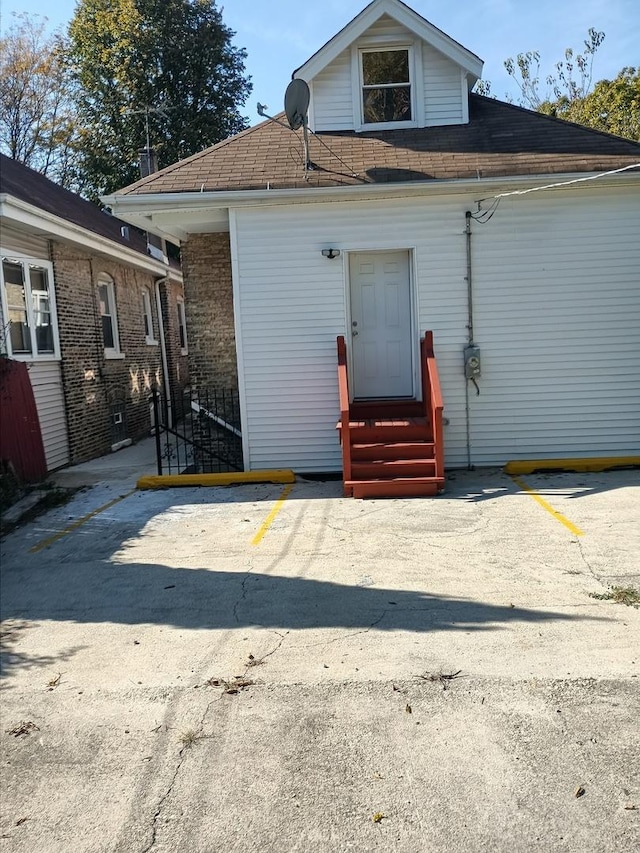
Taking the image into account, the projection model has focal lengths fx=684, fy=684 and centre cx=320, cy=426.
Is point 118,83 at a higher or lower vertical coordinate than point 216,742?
higher

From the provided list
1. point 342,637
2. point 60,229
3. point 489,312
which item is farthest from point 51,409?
point 342,637

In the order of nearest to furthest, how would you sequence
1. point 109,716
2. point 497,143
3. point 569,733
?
point 569,733, point 109,716, point 497,143

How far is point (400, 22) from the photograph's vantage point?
33.5 ft

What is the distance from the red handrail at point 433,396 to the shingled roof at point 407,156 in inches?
89.9

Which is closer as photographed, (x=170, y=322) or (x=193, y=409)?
(x=193, y=409)

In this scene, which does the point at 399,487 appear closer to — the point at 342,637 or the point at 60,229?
the point at 342,637

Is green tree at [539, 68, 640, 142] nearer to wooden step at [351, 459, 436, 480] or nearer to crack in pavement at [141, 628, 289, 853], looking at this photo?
wooden step at [351, 459, 436, 480]

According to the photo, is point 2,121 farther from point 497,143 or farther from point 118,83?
point 497,143

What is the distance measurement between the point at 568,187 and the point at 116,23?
2382cm

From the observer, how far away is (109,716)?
3.68 m

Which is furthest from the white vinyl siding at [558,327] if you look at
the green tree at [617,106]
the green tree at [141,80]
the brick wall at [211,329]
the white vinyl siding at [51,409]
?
the green tree at [141,80]

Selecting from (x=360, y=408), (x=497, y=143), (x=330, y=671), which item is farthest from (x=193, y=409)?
(x=330, y=671)

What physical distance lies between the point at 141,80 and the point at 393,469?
24.2 m

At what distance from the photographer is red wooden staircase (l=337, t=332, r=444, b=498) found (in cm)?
823
